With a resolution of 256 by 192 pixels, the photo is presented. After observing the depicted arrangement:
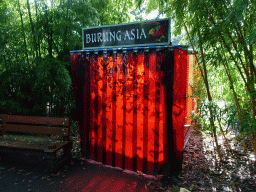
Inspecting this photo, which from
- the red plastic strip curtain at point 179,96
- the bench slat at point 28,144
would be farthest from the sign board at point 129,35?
the bench slat at point 28,144

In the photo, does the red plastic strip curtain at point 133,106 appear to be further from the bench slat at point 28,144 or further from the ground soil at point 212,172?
the bench slat at point 28,144

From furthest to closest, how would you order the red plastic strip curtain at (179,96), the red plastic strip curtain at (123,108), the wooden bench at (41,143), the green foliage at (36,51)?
the green foliage at (36,51), the wooden bench at (41,143), the red plastic strip curtain at (123,108), the red plastic strip curtain at (179,96)

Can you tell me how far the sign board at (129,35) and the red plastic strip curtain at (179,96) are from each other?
295 mm

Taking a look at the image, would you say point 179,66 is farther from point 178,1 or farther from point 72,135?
point 72,135

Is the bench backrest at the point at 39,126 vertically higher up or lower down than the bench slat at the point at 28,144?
higher up

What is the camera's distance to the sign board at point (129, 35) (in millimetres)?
2652

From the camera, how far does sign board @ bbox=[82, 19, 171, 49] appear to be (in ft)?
8.70

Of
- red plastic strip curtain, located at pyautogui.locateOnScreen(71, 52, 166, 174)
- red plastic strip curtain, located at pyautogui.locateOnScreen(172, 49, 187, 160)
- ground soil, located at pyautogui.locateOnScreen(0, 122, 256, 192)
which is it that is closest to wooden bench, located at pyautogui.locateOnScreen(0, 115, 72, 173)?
ground soil, located at pyautogui.locateOnScreen(0, 122, 256, 192)

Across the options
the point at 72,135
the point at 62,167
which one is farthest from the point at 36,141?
the point at 72,135

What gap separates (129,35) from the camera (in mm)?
2887

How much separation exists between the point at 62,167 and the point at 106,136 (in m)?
0.93

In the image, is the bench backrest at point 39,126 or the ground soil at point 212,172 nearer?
the ground soil at point 212,172

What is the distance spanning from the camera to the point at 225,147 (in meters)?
4.23

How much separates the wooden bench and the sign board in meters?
1.51
